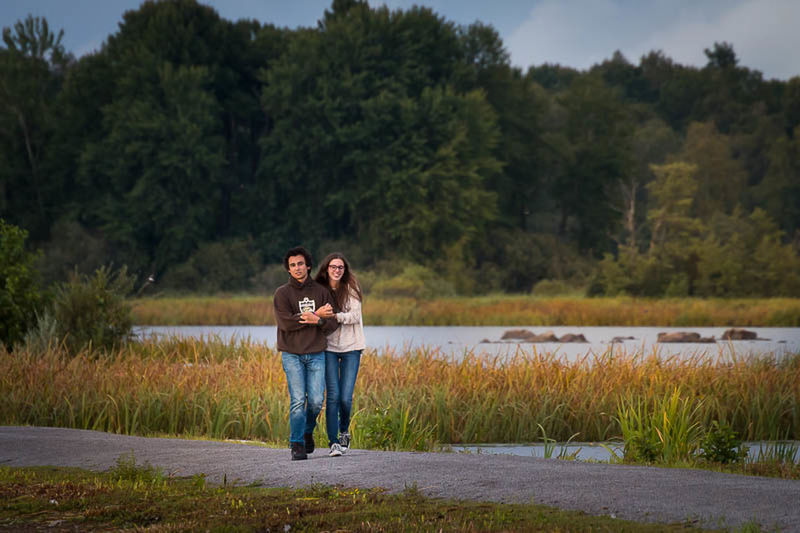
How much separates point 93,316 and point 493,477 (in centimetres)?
1341

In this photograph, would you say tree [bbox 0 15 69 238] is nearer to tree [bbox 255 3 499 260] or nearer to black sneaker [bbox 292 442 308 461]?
tree [bbox 255 3 499 260]

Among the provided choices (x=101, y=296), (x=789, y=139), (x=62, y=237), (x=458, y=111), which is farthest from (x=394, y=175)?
(x=101, y=296)

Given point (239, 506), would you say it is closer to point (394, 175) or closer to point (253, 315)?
point (253, 315)

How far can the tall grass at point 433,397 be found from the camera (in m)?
12.8

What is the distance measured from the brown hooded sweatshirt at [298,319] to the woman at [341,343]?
0.19 meters

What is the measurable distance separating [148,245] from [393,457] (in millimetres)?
47251

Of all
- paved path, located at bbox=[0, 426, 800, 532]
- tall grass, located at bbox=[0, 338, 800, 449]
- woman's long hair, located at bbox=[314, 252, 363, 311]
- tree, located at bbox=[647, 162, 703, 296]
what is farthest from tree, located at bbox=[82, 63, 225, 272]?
woman's long hair, located at bbox=[314, 252, 363, 311]

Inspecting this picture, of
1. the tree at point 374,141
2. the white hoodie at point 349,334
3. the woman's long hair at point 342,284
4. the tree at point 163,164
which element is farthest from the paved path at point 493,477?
the tree at point 163,164

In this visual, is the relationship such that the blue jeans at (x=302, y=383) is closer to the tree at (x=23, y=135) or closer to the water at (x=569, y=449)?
the water at (x=569, y=449)

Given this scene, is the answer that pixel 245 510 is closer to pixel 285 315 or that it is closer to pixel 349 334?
pixel 285 315

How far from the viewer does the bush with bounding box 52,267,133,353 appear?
1908cm

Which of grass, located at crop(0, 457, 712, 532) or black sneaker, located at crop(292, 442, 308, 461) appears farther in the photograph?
black sneaker, located at crop(292, 442, 308, 461)

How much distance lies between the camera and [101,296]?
19.5 meters

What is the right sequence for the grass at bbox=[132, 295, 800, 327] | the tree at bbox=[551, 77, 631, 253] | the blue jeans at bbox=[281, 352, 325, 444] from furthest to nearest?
the tree at bbox=[551, 77, 631, 253] → the grass at bbox=[132, 295, 800, 327] → the blue jeans at bbox=[281, 352, 325, 444]
